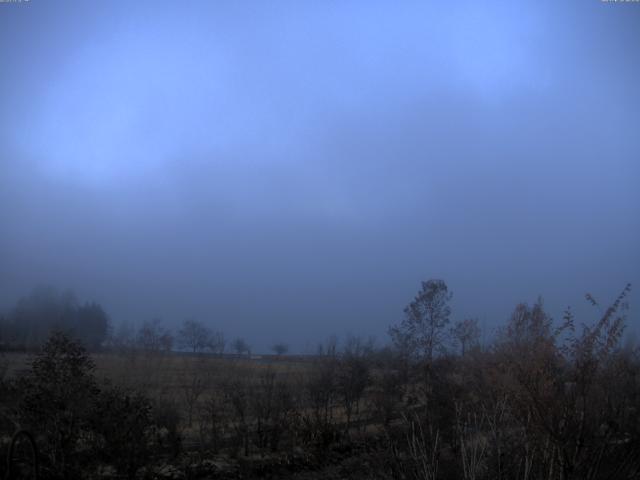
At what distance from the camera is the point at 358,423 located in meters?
21.9

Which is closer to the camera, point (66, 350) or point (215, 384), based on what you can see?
point (66, 350)

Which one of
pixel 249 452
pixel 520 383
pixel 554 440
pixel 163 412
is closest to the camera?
pixel 554 440

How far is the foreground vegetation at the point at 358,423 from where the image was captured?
259 inches

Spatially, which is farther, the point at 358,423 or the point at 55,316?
the point at 55,316

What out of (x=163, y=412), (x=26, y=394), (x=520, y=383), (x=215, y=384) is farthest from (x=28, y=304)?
(x=520, y=383)

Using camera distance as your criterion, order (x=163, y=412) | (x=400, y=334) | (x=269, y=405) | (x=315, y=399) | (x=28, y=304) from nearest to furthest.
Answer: (x=163, y=412)
(x=269, y=405)
(x=315, y=399)
(x=400, y=334)
(x=28, y=304)

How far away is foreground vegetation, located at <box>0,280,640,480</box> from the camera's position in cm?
658

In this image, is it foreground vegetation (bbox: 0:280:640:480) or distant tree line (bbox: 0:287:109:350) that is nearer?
foreground vegetation (bbox: 0:280:640:480)

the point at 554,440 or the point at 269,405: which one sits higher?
the point at 554,440

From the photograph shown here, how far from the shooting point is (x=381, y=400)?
2205cm

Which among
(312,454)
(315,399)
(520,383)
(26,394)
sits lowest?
(312,454)

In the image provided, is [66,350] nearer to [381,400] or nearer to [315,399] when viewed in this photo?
[315,399]

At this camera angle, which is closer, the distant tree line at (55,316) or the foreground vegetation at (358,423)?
the foreground vegetation at (358,423)

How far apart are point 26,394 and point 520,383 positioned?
30.7 feet
